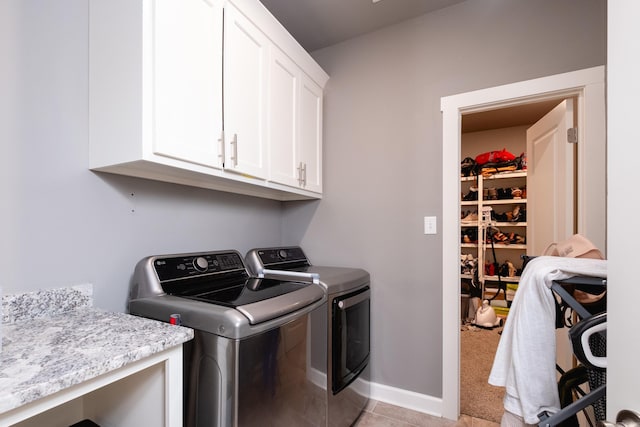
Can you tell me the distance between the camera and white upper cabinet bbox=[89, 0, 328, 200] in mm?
1039

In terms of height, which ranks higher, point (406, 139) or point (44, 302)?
point (406, 139)

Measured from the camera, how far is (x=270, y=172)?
1.63 meters

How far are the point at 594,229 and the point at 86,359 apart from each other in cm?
216

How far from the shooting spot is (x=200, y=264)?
1444 millimetres

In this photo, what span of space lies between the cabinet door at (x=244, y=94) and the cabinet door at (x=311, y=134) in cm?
40

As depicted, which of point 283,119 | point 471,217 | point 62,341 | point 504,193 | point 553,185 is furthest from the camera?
point 471,217

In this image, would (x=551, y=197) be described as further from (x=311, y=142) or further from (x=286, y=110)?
(x=286, y=110)

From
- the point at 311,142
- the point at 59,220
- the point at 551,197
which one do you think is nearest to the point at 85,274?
the point at 59,220

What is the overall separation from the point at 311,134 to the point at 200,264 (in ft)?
3.75

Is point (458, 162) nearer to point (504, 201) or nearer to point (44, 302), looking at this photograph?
point (44, 302)

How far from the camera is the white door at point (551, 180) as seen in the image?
1.70 metres

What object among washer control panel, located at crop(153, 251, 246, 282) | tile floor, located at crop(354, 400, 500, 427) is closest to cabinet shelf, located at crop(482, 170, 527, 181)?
tile floor, located at crop(354, 400, 500, 427)

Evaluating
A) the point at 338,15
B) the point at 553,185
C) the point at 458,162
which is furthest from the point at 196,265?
the point at 553,185

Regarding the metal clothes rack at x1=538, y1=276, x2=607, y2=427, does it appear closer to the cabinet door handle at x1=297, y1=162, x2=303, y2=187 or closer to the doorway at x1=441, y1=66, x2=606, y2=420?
the doorway at x1=441, y1=66, x2=606, y2=420
